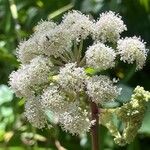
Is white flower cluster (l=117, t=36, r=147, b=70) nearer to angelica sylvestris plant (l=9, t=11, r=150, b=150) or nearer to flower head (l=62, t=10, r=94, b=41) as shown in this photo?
angelica sylvestris plant (l=9, t=11, r=150, b=150)

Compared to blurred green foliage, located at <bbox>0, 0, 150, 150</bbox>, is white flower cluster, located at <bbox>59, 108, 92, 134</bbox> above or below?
below

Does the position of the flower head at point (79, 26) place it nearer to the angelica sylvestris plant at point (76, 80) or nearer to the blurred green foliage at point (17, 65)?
the angelica sylvestris plant at point (76, 80)

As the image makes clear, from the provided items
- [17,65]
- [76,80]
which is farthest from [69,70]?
[17,65]

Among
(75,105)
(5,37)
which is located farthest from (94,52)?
(5,37)

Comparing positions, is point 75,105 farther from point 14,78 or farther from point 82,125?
point 14,78

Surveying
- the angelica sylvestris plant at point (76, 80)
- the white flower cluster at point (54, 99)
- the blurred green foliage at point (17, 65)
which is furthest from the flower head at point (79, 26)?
the blurred green foliage at point (17, 65)

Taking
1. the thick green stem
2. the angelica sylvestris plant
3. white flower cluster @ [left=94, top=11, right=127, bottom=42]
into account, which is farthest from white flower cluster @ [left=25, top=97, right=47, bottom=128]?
white flower cluster @ [left=94, top=11, right=127, bottom=42]

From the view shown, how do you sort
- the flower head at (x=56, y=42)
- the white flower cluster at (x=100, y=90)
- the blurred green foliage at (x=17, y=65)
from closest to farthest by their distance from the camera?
the white flower cluster at (x=100, y=90) → the flower head at (x=56, y=42) → the blurred green foliage at (x=17, y=65)
